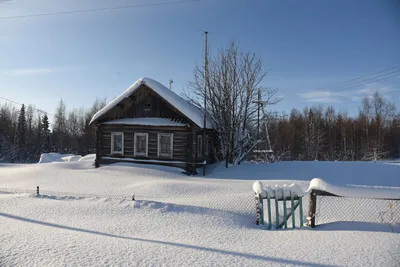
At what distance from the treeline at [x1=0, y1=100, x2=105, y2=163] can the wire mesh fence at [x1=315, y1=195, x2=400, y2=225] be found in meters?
46.8

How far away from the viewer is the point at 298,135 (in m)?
62.0

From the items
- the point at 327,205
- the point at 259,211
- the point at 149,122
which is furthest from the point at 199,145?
the point at 259,211

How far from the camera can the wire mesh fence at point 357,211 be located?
7.07 metres

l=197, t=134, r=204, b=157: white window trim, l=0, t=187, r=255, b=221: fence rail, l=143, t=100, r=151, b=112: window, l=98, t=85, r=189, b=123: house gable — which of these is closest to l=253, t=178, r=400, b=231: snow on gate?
l=0, t=187, r=255, b=221: fence rail

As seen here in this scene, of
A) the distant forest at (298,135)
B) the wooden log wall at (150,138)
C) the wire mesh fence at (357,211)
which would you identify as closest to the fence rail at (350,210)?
the wire mesh fence at (357,211)

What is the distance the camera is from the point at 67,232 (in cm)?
623

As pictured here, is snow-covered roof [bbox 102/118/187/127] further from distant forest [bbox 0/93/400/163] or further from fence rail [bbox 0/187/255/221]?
distant forest [bbox 0/93/400/163]

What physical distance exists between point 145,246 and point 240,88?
16898 millimetres

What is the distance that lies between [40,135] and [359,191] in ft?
219

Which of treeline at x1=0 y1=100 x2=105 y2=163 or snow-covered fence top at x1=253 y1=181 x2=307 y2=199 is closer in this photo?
snow-covered fence top at x1=253 y1=181 x2=307 y2=199

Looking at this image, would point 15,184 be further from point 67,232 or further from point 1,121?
point 1,121

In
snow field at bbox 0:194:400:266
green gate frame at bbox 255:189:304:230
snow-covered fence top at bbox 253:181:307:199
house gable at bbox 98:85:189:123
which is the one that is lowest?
snow field at bbox 0:194:400:266

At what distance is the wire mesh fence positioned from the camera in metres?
7.07

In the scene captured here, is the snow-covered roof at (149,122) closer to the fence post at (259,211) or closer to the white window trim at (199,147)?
the white window trim at (199,147)
